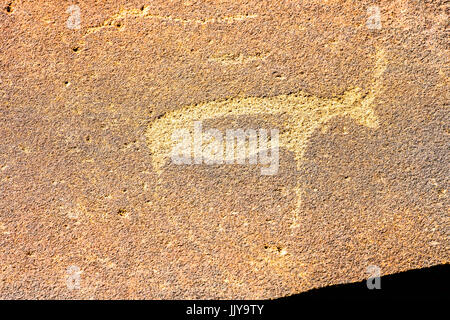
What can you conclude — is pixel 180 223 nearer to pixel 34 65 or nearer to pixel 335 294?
pixel 335 294

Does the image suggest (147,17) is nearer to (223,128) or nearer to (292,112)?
(223,128)
